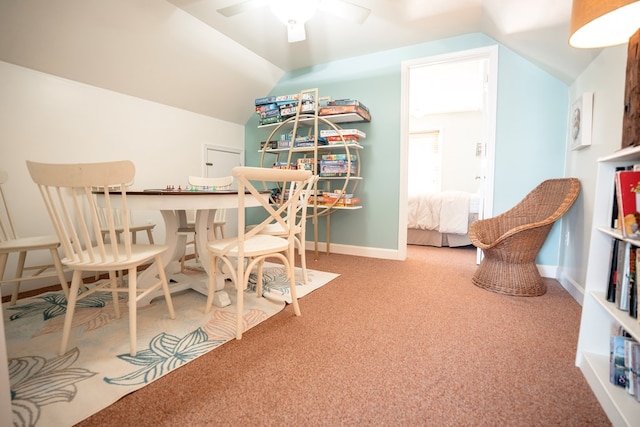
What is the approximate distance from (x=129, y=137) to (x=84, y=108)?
0.39 m

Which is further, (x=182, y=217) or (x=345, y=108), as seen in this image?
(x=345, y=108)

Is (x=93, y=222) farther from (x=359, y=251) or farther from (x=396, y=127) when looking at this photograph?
(x=396, y=127)

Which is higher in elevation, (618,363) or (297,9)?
(297,9)

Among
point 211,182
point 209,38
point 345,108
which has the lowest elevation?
point 211,182

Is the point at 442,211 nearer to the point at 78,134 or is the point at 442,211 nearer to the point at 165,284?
the point at 165,284

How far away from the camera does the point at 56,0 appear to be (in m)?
1.90

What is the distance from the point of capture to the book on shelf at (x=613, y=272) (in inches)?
41.9

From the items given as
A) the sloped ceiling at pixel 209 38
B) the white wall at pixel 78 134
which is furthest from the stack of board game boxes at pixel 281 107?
the white wall at pixel 78 134

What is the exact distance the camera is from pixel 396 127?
3076 millimetres

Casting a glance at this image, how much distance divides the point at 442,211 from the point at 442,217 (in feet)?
0.26

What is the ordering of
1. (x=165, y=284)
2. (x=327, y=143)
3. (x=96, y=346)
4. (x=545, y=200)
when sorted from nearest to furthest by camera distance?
(x=96, y=346) → (x=165, y=284) → (x=545, y=200) → (x=327, y=143)

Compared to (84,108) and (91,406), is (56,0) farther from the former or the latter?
(91,406)

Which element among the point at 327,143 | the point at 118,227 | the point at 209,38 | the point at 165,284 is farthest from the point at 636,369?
the point at 209,38

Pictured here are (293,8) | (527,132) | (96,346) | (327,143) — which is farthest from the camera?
(327,143)
